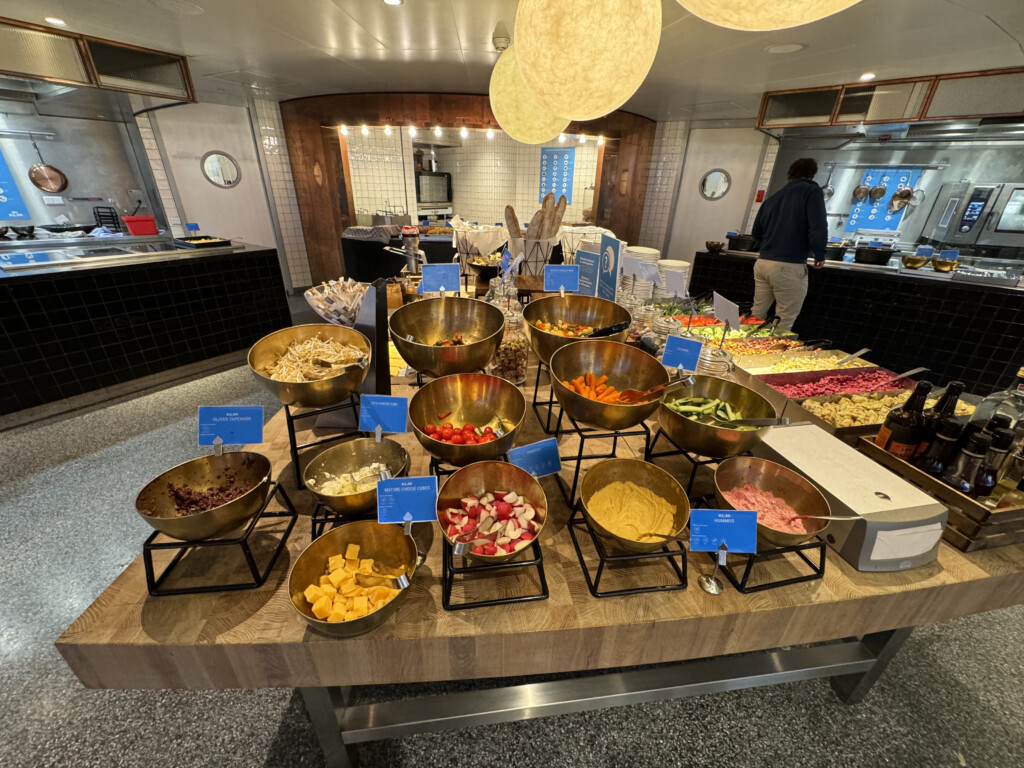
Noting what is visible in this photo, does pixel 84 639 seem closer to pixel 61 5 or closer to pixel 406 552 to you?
pixel 406 552

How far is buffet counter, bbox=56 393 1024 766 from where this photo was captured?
0.81 metres

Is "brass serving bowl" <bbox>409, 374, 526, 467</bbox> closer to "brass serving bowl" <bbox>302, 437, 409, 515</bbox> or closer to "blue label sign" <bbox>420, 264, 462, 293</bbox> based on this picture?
"brass serving bowl" <bbox>302, 437, 409, 515</bbox>

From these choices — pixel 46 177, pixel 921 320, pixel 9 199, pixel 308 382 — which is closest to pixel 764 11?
pixel 308 382

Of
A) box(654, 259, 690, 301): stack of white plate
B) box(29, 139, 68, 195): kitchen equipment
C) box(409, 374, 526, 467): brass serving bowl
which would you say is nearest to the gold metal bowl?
box(654, 259, 690, 301): stack of white plate

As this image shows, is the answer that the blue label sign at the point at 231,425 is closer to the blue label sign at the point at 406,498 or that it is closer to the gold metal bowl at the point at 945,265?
the blue label sign at the point at 406,498

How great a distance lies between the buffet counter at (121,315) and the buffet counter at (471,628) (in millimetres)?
2970

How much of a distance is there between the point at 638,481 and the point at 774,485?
36 centimetres

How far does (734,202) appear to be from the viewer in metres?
6.34

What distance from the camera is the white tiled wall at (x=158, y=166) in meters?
5.02

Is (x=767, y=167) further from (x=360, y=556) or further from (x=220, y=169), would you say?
(x=220, y=169)

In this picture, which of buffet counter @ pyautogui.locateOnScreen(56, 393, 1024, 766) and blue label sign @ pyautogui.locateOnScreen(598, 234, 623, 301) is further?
blue label sign @ pyautogui.locateOnScreen(598, 234, 623, 301)

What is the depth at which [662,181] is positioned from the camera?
6.72 metres

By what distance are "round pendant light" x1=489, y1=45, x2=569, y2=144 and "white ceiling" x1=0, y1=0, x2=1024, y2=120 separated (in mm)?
1483

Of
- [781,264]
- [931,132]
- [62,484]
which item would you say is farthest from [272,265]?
[931,132]
